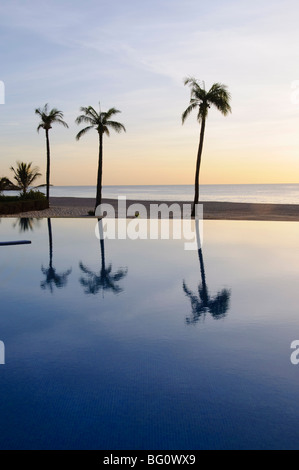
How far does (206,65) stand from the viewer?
974 inches

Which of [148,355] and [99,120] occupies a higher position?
[99,120]

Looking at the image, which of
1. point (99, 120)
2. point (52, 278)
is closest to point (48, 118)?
point (99, 120)

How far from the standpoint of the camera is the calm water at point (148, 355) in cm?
485

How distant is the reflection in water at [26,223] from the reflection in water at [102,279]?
11.3 metres

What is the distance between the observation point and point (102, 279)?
1304 cm

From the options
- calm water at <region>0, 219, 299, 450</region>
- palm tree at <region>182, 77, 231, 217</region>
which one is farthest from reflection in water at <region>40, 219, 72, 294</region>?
palm tree at <region>182, 77, 231, 217</region>

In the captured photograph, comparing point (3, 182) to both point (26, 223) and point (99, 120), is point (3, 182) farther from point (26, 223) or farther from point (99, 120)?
point (26, 223)

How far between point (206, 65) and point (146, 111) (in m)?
19.3

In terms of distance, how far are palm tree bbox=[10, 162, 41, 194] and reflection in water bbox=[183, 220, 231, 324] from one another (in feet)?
134

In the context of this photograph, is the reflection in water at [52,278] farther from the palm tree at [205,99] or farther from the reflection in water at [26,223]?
the palm tree at [205,99]

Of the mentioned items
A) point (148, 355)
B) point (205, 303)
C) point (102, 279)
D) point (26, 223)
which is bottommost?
point (148, 355)

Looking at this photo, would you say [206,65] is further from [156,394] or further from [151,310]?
[156,394]

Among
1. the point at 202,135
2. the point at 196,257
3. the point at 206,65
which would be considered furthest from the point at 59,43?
the point at 196,257

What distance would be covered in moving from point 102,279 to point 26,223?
16.7 m
